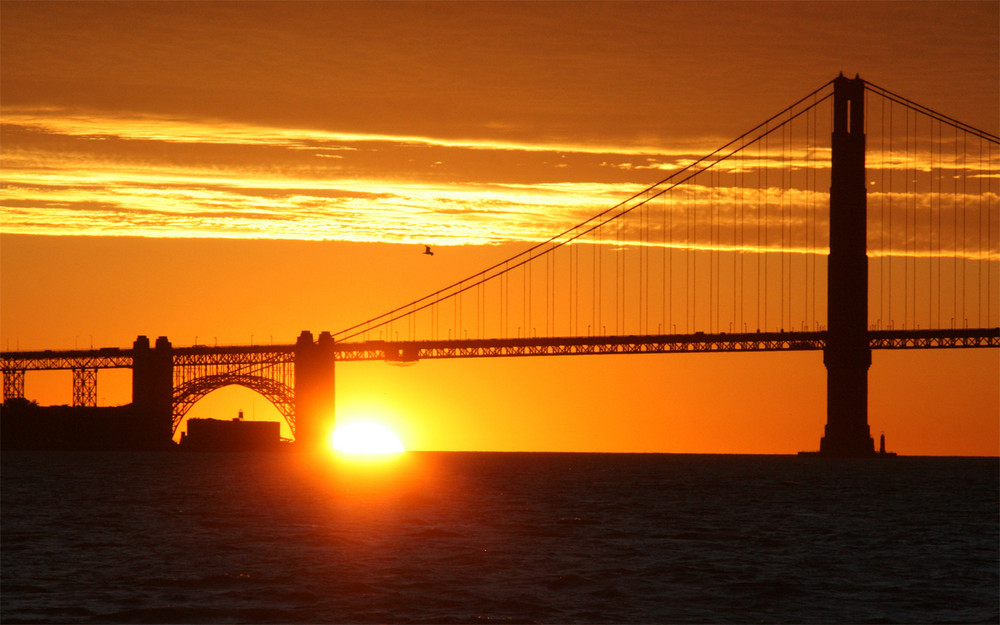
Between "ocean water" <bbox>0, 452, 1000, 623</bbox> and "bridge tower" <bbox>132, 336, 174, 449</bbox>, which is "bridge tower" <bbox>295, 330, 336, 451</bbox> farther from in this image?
"ocean water" <bbox>0, 452, 1000, 623</bbox>

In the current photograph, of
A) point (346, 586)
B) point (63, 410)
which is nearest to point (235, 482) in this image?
point (346, 586)

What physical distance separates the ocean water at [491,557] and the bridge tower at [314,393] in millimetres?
88190

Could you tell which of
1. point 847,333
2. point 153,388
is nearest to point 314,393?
point 153,388

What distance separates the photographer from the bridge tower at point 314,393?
571ft

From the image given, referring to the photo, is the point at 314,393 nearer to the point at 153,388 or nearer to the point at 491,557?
the point at 153,388

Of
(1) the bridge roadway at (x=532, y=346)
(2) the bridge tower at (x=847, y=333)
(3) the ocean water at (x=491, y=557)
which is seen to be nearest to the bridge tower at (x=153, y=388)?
(1) the bridge roadway at (x=532, y=346)

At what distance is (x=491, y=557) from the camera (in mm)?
46719

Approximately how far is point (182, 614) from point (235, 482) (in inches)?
2541

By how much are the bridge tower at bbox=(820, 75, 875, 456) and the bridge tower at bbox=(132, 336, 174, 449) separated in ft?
Answer: 288

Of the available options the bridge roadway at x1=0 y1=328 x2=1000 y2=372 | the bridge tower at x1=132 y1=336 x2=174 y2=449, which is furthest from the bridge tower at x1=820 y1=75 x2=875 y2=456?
the bridge tower at x1=132 y1=336 x2=174 y2=449

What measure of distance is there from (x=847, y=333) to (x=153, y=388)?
92.1 metres

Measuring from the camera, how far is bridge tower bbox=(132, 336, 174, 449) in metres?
186

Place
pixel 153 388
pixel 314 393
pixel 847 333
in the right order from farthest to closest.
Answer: pixel 153 388 < pixel 314 393 < pixel 847 333

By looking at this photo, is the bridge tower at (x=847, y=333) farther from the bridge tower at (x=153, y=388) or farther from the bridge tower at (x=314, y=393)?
the bridge tower at (x=153, y=388)
